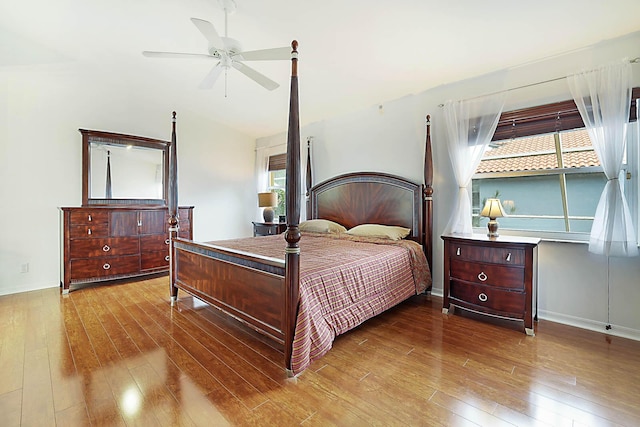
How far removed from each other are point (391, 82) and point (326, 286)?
8.59 feet

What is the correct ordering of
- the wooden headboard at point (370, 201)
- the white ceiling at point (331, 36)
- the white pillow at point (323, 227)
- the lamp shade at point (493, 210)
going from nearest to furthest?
the white ceiling at point (331, 36) < the lamp shade at point (493, 210) < the wooden headboard at point (370, 201) < the white pillow at point (323, 227)

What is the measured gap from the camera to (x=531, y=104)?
2957mm

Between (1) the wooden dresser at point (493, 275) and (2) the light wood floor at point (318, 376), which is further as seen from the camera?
(1) the wooden dresser at point (493, 275)

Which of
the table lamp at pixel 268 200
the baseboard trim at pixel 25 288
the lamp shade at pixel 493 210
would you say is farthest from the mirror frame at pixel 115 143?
the lamp shade at pixel 493 210

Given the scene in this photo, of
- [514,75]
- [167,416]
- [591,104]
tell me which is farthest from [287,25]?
[167,416]

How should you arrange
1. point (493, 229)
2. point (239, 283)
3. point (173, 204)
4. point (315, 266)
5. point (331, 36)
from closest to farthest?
point (315, 266) → point (239, 283) → point (331, 36) → point (493, 229) → point (173, 204)

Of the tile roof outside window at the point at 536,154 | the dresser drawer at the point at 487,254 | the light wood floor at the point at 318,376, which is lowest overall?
the light wood floor at the point at 318,376

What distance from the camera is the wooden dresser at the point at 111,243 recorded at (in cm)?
382

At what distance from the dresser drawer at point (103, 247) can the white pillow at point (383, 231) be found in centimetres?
313

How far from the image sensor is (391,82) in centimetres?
356

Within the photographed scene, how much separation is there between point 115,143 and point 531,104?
17.5 ft

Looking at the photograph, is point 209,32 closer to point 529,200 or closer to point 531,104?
point 531,104

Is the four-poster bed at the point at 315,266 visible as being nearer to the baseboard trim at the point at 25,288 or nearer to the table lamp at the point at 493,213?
the table lamp at the point at 493,213

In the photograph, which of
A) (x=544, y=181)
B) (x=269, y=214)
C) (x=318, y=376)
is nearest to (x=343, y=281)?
(x=318, y=376)
